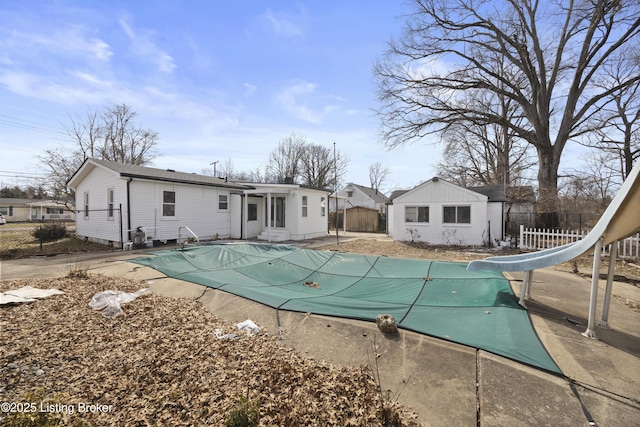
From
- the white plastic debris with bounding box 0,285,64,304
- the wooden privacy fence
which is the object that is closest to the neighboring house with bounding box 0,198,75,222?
the wooden privacy fence

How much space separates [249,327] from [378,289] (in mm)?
2847

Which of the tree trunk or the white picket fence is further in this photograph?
the tree trunk

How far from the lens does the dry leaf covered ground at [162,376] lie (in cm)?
231

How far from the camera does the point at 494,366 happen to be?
2945 mm

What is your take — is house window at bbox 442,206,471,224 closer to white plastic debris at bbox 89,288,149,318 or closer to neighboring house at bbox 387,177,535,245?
neighboring house at bbox 387,177,535,245

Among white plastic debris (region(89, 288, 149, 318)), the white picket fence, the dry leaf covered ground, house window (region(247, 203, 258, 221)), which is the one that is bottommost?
the dry leaf covered ground

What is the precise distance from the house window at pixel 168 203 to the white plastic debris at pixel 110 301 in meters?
8.44

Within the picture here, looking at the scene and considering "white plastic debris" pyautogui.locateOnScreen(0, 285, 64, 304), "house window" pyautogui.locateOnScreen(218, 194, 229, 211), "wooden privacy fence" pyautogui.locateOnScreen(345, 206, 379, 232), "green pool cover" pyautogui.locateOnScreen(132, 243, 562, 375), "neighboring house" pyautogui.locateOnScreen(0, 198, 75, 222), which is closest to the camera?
"green pool cover" pyautogui.locateOnScreen(132, 243, 562, 375)

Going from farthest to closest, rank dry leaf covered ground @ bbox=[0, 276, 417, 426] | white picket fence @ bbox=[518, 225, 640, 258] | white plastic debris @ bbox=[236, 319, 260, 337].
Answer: white picket fence @ bbox=[518, 225, 640, 258], white plastic debris @ bbox=[236, 319, 260, 337], dry leaf covered ground @ bbox=[0, 276, 417, 426]

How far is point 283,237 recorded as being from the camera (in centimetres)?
1507

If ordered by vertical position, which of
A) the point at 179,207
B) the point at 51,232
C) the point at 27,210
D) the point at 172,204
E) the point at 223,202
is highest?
the point at 223,202

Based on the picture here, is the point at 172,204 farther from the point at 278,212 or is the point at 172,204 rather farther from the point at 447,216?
the point at 447,216

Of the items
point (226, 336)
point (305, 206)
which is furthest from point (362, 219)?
point (226, 336)

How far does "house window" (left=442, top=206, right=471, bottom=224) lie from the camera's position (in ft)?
48.0
